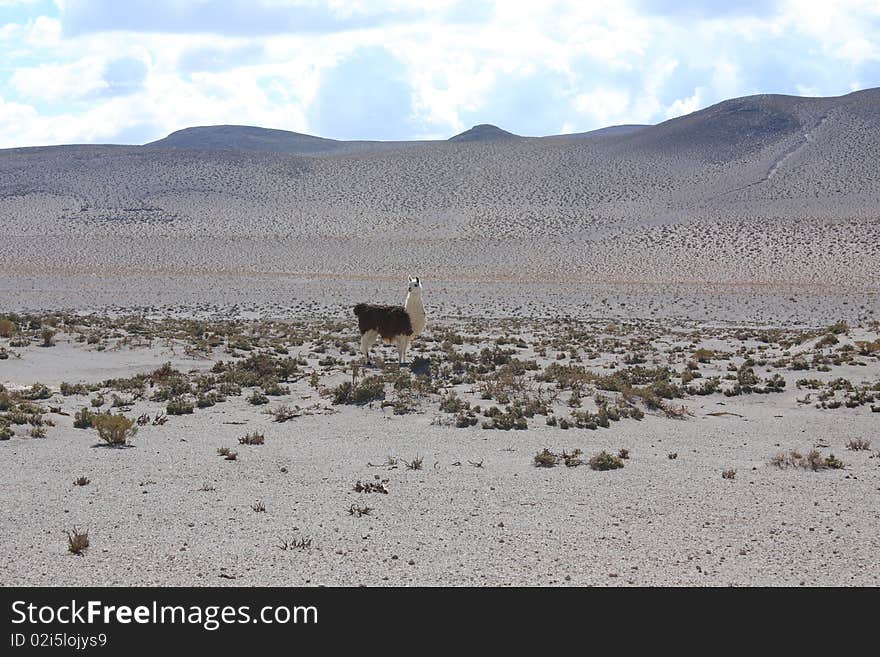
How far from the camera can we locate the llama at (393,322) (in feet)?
59.8

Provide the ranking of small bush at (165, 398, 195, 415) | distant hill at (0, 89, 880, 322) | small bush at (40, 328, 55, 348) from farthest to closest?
distant hill at (0, 89, 880, 322) < small bush at (40, 328, 55, 348) < small bush at (165, 398, 195, 415)

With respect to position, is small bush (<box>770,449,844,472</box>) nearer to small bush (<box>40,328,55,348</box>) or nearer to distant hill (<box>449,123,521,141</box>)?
small bush (<box>40,328,55,348</box>)

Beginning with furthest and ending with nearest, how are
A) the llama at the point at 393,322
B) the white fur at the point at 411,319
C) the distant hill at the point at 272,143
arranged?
the distant hill at the point at 272,143 < the llama at the point at 393,322 < the white fur at the point at 411,319

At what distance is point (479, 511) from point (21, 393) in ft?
29.9

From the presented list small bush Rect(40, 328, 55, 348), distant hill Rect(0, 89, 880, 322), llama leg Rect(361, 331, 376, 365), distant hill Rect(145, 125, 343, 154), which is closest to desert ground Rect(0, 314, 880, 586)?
llama leg Rect(361, 331, 376, 365)

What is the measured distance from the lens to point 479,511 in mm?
8633

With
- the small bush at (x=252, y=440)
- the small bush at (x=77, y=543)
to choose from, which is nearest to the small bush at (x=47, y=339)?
the small bush at (x=252, y=440)

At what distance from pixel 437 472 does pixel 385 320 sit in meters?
8.40

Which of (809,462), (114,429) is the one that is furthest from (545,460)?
(114,429)

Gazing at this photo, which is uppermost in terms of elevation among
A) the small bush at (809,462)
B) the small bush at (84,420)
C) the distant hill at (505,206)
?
the distant hill at (505,206)

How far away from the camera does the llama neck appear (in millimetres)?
18000

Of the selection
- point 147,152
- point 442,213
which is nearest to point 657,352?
point 442,213

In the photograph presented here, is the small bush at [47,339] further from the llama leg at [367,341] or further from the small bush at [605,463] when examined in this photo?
the small bush at [605,463]
